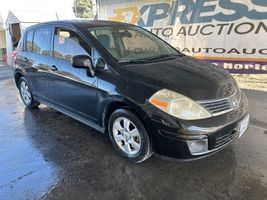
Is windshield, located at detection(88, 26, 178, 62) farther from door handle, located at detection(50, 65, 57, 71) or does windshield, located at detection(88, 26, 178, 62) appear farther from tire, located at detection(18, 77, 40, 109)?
tire, located at detection(18, 77, 40, 109)

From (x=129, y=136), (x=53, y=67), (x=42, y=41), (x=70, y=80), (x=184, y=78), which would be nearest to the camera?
(x=184, y=78)

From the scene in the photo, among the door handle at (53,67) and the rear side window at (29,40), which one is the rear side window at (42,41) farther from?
the door handle at (53,67)

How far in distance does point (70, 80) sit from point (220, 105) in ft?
6.68

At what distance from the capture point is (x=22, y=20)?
1241cm

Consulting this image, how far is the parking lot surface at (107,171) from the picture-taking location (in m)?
2.50

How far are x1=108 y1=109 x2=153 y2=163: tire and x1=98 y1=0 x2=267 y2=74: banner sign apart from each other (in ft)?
15.7

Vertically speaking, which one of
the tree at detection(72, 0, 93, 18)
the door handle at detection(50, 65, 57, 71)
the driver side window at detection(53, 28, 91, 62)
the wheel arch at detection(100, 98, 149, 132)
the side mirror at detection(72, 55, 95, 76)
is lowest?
the wheel arch at detection(100, 98, 149, 132)

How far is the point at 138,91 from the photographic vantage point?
8.87 feet

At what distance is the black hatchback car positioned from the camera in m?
2.53

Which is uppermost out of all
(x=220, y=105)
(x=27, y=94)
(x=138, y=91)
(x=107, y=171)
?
(x=138, y=91)

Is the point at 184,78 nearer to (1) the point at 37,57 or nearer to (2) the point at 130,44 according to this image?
(2) the point at 130,44

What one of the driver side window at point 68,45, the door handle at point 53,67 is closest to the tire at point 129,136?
the driver side window at point 68,45

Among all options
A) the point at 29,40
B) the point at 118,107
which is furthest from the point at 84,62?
the point at 29,40

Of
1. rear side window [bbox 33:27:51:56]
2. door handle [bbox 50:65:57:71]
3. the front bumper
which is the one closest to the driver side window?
door handle [bbox 50:65:57:71]
